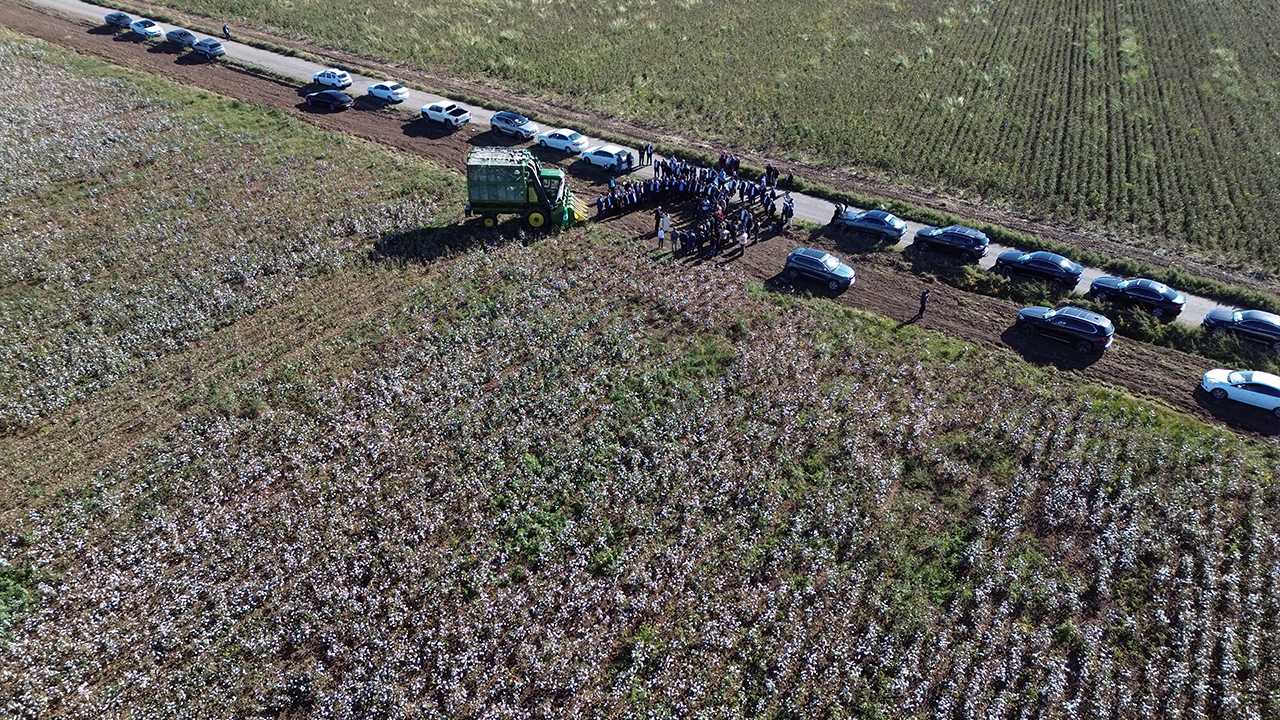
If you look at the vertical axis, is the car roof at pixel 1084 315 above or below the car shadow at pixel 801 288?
above

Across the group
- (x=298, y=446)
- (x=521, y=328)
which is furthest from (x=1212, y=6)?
(x=298, y=446)

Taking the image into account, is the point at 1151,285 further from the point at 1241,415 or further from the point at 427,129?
the point at 427,129

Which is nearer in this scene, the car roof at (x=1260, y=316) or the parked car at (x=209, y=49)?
the car roof at (x=1260, y=316)

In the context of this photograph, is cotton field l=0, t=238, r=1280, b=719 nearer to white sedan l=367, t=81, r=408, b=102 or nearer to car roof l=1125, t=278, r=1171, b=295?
car roof l=1125, t=278, r=1171, b=295

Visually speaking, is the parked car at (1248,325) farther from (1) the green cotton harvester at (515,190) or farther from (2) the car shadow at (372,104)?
(2) the car shadow at (372,104)

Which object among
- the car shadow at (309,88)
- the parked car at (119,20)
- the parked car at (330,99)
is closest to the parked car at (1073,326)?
the parked car at (330,99)

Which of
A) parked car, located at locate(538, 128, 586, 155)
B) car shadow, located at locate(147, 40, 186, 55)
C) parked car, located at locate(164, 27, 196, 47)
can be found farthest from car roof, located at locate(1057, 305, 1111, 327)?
car shadow, located at locate(147, 40, 186, 55)
